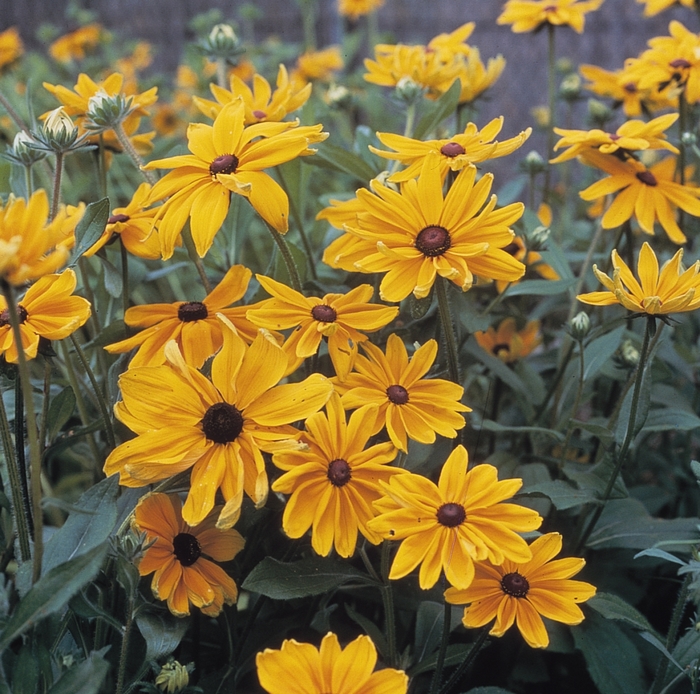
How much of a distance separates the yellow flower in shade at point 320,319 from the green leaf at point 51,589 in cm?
23

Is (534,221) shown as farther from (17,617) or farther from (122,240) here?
(17,617)

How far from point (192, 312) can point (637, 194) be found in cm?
51

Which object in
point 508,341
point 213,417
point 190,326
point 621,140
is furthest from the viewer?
point 508,341

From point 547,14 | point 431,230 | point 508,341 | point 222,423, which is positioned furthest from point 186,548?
point 547,14

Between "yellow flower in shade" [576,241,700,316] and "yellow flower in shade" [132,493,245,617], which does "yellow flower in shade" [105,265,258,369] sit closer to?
"yellow flower in shade" [132,493,245,617]

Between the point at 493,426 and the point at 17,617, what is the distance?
1.57ft

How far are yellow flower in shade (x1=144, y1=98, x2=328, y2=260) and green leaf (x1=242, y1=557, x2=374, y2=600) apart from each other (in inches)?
10.8

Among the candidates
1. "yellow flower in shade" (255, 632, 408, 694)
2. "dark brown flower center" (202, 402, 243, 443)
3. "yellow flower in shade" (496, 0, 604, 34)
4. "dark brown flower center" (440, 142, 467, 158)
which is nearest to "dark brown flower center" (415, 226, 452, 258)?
"dark brown flower center" (440, 142, 467, 158)

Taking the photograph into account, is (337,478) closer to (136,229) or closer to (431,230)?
(431,230)

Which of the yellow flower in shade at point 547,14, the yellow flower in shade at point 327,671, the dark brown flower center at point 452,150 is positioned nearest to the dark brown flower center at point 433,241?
the dark brown flower center at point 452,150

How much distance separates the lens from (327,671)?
1.65 ft

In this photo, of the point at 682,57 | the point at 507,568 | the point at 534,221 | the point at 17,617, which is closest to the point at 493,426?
the point at 507,568

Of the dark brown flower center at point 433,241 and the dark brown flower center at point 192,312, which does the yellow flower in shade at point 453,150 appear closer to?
the dark brown flower center at point 433,241

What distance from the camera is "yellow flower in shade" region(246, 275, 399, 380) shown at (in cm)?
64
